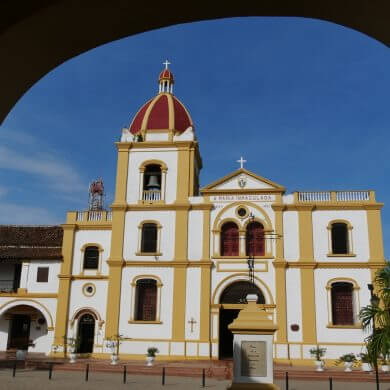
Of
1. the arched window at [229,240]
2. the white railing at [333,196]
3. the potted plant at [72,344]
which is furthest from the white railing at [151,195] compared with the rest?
the potted plant at [72,344]

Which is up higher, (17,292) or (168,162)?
(168,162)

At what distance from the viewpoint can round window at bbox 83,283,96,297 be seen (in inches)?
1117

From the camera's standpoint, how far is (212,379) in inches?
795

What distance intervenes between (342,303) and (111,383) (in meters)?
13.8

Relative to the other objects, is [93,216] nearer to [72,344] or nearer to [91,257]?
[91,257]

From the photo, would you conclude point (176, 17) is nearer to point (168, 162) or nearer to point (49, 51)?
point (49, 51)

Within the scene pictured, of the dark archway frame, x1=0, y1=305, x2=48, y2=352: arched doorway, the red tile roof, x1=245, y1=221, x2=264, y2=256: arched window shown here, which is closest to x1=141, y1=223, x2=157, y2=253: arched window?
the red tile roof

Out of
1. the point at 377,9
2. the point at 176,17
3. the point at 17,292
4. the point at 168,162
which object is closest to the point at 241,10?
the point at 176,17

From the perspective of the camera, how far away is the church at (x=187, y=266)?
25.9m

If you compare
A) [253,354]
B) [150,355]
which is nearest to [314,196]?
[150,355]

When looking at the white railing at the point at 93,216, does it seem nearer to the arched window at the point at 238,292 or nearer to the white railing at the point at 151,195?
the white railing at the point at 151,195

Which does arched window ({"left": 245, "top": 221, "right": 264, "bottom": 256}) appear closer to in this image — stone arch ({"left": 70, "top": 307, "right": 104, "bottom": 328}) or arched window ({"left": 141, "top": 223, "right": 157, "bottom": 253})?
arched window ({"left": 141, "top": 223, "right": 157, "bottom": 253})

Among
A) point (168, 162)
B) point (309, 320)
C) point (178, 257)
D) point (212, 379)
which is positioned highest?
point (168, 162)

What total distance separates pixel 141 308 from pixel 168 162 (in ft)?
29.5
